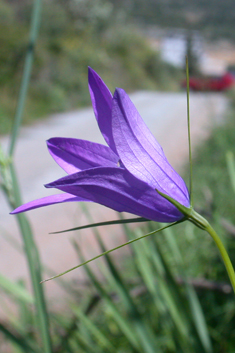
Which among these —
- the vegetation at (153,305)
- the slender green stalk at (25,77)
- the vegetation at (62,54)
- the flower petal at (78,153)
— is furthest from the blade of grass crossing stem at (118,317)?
the vegetation at (62,54)

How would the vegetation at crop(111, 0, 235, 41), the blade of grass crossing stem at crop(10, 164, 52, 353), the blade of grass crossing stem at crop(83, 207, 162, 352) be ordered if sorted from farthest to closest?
the vegetation at crop(111, 0, 235, 41)
the blade of grass crossing stem at crop(83, 207, 162, 352)
the blade of grass crossing stem at crop(10, 164, 52, 353)

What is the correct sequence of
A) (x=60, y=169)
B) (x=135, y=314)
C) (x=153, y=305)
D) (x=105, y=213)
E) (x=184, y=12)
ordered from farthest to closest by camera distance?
(x=184, y=12)
(x=60, y=169)
(x=105, y=213)
(x=153, y=305)
(x=135, y=314)

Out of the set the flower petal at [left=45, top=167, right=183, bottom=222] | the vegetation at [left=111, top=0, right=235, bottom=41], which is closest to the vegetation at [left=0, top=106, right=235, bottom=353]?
the flower petal at [left=45, top=167, right=183, bottom=222]

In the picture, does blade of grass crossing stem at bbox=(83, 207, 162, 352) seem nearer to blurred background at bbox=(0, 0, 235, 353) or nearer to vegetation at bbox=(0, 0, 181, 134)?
blurred background at bbox=(0, 0, 235, 353)

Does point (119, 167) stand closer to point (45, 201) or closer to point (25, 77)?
point (45, 201)

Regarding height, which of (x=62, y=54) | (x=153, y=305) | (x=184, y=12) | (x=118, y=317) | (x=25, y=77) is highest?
(x=184, y=12)

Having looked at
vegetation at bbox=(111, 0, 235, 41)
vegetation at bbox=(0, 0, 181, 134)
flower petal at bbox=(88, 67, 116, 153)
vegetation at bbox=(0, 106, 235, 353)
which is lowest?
vegetation at bbox=(0, 106, 235, 353)

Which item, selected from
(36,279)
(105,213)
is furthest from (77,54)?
(36,279)

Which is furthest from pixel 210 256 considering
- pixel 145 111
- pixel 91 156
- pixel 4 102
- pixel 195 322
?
pixel 145 111
